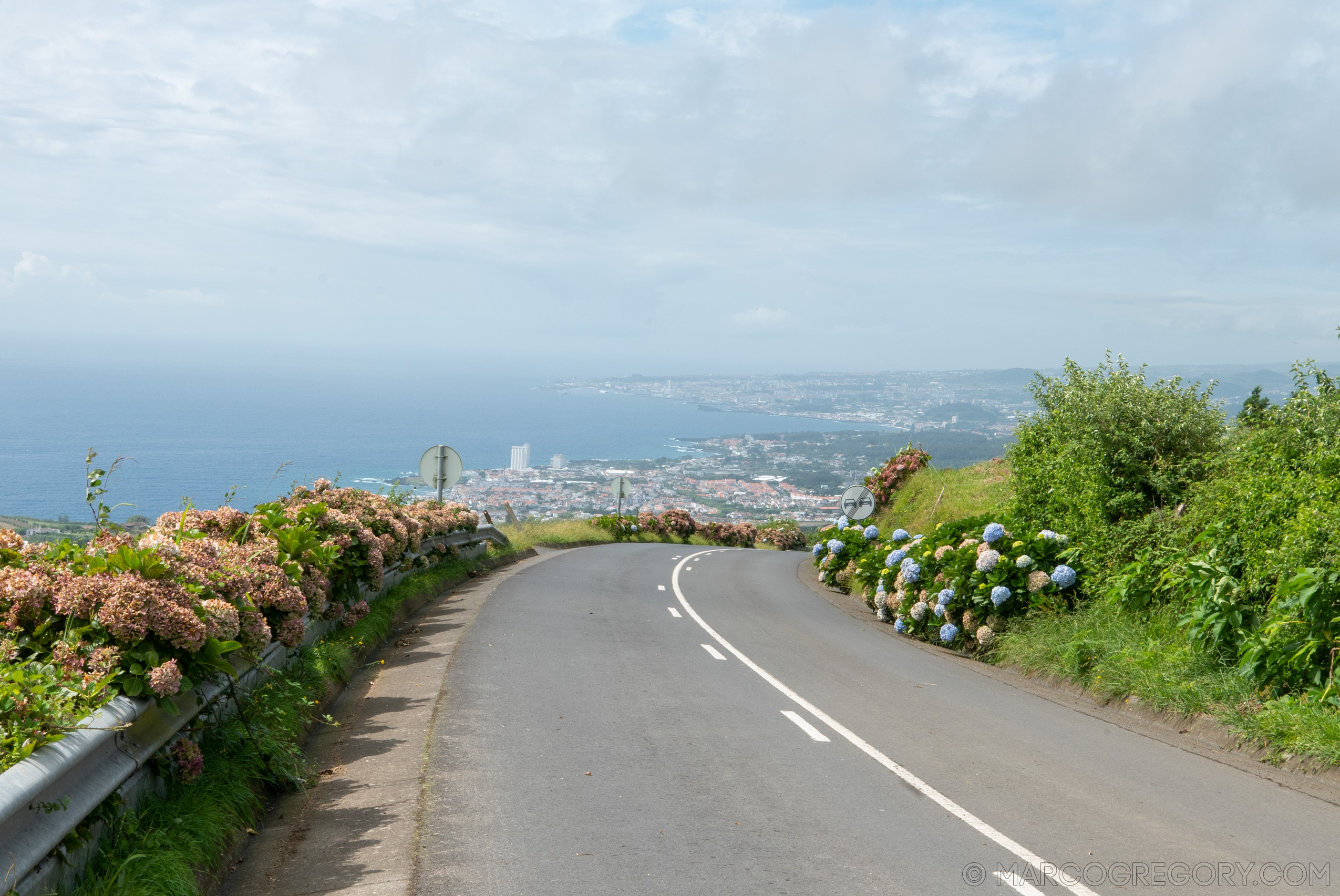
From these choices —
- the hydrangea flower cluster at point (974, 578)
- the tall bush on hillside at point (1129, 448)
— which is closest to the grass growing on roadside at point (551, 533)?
the hydrangea flower cluster at point (974, 578)

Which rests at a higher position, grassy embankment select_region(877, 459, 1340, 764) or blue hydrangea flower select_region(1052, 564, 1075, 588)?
blue hydrangea flower select_region(1052, 564, 1075, 588)

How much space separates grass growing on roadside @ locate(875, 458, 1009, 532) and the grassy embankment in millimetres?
13695

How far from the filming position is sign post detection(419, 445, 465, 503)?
21016 mm

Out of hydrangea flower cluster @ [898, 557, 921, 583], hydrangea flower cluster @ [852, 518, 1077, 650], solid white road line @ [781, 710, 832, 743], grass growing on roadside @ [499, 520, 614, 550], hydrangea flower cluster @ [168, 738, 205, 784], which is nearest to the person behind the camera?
hydrangea flower cluster @ [168, 738, 205, 784]

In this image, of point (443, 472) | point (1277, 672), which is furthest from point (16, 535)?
point (443, 472)

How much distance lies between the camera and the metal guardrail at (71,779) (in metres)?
3.43

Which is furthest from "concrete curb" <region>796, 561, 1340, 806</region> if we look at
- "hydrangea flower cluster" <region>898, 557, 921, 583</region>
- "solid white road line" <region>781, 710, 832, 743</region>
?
"solid white road line" <region>781, 710, 832, 743</region>

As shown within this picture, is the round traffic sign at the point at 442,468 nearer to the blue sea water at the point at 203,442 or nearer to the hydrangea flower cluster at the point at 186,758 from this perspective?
the blue sea water at the point at 203,442

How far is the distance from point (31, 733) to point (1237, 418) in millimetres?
11988

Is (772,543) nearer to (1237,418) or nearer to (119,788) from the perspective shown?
(1237,418)

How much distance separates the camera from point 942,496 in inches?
1238

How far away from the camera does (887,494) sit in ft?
121

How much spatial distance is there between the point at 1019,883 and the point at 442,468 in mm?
17681

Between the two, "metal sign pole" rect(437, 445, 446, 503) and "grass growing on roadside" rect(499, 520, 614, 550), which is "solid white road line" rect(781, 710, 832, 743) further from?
"grass growing on roadside" rect(499, 520, 614, 550)
